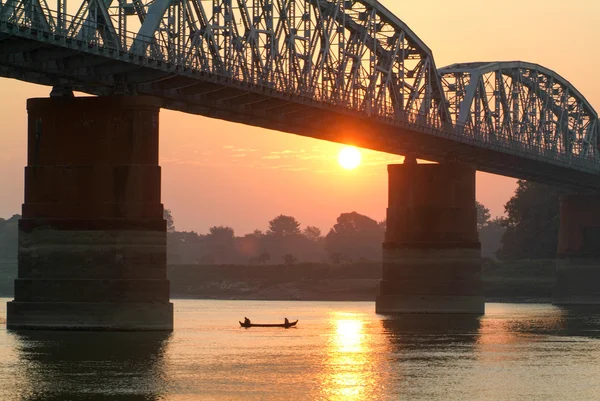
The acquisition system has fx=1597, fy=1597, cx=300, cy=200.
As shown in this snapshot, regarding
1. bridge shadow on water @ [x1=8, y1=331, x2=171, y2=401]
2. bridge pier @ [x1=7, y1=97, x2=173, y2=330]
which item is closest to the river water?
bridge shadow on water @ [x1=8, y1=331, x2=171, y2=401]

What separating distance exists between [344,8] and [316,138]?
11.4 metres

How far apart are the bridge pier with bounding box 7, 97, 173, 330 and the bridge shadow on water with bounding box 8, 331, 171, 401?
1.59m

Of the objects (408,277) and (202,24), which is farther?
(408,277)

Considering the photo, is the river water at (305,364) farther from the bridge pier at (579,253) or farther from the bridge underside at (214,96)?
the bridge pier at (579,253)

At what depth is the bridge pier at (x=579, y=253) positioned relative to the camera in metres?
174

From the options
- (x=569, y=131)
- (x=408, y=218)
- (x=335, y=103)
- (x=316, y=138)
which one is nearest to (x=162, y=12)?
(x=335, y=103)

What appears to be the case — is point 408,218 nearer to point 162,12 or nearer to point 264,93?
point 264,93

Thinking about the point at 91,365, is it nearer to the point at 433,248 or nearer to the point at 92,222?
the point at 92,222

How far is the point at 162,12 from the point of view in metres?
92.9

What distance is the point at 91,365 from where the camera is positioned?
2837 inches

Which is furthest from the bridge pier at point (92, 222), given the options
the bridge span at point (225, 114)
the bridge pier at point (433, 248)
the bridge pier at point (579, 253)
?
the bridge pier at point (579, 253)

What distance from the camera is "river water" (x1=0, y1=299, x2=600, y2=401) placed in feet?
207

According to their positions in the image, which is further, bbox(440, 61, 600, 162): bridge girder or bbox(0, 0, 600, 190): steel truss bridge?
bbox(440, 61, 600, 162): bridge girder

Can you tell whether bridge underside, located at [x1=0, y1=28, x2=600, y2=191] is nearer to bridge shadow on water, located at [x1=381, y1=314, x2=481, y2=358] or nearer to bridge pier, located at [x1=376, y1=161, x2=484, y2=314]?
bridge pier, located at [x1=376, y1=161, x2=484, y2=314]
